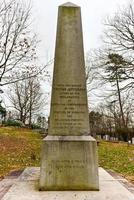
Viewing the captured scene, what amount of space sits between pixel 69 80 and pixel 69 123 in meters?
0.91

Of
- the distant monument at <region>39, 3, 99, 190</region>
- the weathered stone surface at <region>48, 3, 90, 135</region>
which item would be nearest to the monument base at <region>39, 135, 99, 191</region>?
the distant monument at <region>39, 3, 99, 190</region>

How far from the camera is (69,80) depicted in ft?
20.6

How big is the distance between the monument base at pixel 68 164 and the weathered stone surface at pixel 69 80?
0.32 meters

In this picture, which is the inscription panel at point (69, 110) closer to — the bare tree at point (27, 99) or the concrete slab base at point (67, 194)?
the concrete slab base at point (67, 194)

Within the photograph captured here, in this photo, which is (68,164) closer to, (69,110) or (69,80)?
(69,110)

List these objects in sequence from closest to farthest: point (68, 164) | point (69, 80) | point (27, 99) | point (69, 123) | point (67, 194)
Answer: point (67, 194) → point (68, 164) → point (69, 123) → point (69, 80) → point (27, 99)

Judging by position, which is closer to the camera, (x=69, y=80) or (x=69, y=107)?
(x=69, y=107)

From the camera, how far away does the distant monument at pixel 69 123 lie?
5.62 metres

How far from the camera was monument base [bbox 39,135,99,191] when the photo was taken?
5.58m

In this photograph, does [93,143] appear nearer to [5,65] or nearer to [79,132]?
[79,132]

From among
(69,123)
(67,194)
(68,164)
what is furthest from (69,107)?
(67,194)

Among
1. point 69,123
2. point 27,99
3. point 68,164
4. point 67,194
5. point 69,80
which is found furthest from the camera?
point 27,99

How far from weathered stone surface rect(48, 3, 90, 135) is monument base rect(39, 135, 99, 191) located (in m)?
0.32

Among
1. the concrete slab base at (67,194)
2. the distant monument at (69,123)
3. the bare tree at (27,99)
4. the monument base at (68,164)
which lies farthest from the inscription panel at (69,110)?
the bare tree at (27,99)
